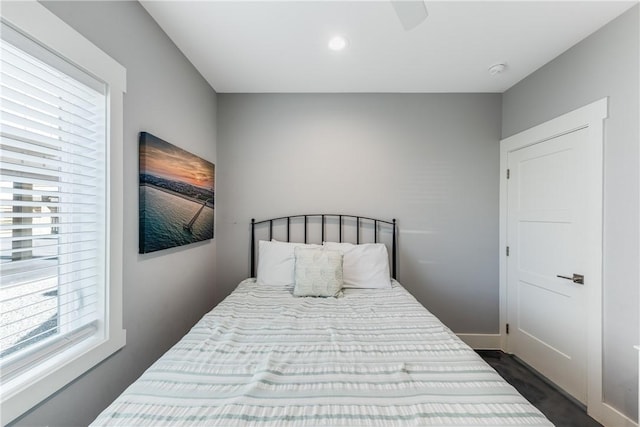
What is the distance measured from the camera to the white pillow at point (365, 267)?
2.35 metres

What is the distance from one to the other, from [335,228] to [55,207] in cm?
204

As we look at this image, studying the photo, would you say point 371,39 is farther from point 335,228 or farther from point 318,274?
point 318,274

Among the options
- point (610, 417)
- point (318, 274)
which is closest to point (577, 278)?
point (610, 417)

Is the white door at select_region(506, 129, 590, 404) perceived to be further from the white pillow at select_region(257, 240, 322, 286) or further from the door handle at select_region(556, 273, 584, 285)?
the white pillow at select_region(257, 240, 322, 286)

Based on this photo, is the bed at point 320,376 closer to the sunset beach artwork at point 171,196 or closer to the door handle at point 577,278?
the sunset beach artwork at point 171,196

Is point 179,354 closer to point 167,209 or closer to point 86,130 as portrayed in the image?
point 167,209

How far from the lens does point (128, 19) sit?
146 centimetres

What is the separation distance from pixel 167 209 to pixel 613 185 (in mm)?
2862

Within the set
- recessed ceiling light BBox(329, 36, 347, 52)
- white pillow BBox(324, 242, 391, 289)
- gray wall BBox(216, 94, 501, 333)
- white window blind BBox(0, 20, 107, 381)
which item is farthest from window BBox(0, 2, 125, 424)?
white pillow BBox(324, 242, 391, 289)

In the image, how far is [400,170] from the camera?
2736 mm

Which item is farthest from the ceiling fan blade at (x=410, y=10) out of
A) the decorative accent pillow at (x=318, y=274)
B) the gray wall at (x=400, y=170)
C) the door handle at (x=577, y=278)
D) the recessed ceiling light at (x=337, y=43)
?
the door handle at (x=577, y=278)

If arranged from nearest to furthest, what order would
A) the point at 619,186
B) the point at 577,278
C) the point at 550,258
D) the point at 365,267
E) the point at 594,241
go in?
1. the point at 619,186
2. the point at 594,241
3. the point at 577,278
4. the point at 550,258
5. the point at 365,267

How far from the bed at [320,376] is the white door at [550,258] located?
125 centimetres

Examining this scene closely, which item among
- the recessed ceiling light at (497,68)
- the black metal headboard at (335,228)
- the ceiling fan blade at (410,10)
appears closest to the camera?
the ceiling fan blade at (410,10)
